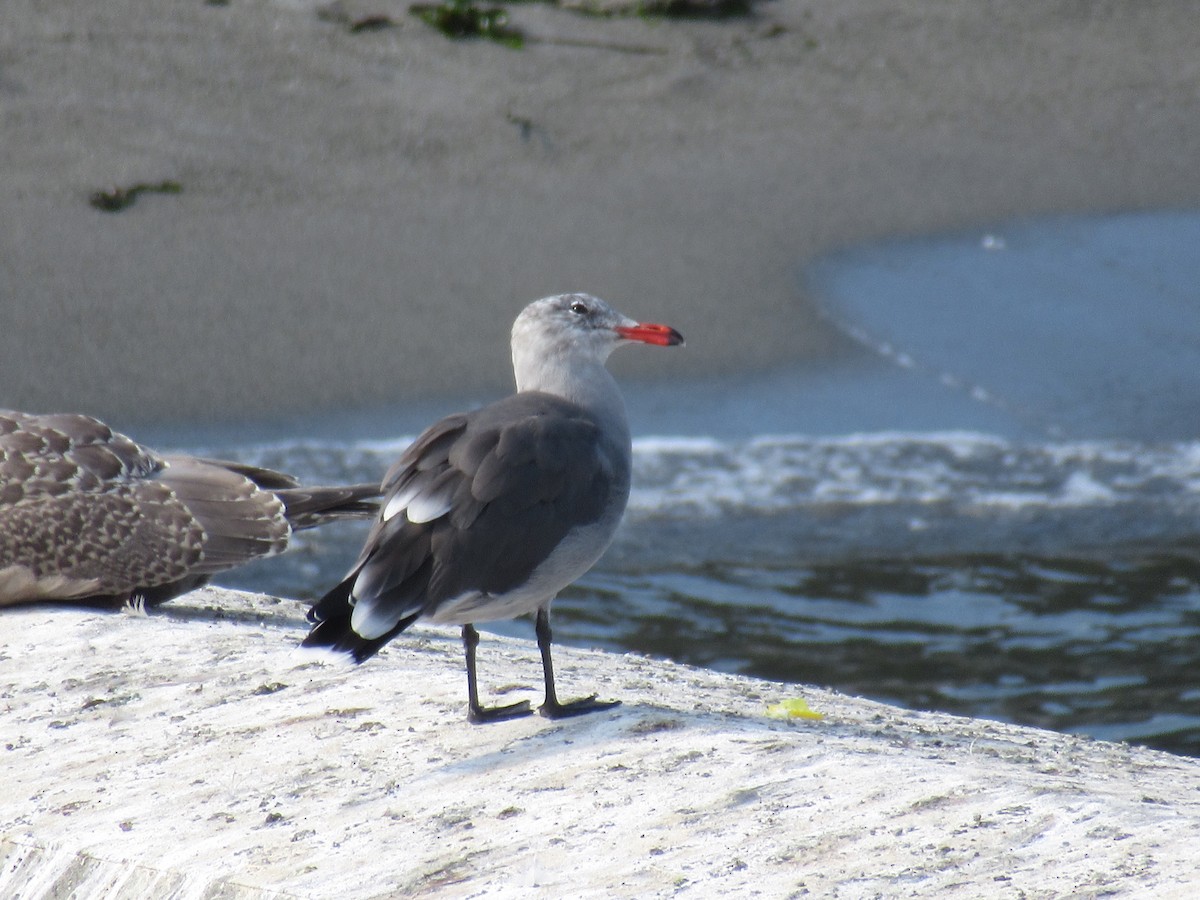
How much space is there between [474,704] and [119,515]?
193 centimetres

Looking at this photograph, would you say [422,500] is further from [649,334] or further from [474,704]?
[649,334]

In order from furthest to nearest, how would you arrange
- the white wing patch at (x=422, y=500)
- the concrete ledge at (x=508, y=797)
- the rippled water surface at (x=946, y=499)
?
the rippled water surface at (x=946, y=499)
the white wing patch at (x=422, y=500)
the concrete ledge at (x=508, y=797)

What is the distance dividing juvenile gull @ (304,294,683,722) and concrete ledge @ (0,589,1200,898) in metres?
0.30

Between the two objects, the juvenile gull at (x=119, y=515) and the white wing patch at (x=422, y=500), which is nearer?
the white wing patch at (x=422, y=500)

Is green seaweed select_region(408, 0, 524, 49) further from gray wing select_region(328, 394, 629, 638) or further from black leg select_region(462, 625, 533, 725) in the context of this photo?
black leg select_region(462, 625, 533, 725)

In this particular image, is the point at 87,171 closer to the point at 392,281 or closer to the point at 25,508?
the point at 392,281

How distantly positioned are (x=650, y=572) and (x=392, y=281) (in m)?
3.07

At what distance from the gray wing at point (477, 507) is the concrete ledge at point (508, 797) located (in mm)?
395

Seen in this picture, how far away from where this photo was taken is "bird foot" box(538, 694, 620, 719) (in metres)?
3.96

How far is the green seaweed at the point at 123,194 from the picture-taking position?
1016cm

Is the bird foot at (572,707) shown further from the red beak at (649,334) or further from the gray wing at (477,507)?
the red beak at (649,334)

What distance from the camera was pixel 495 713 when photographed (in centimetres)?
396

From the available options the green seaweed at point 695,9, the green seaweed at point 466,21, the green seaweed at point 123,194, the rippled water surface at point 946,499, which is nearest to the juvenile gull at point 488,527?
the rippled water surface at point 946,499

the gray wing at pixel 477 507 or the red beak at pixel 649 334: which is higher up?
the red beak at pixel 649 334
